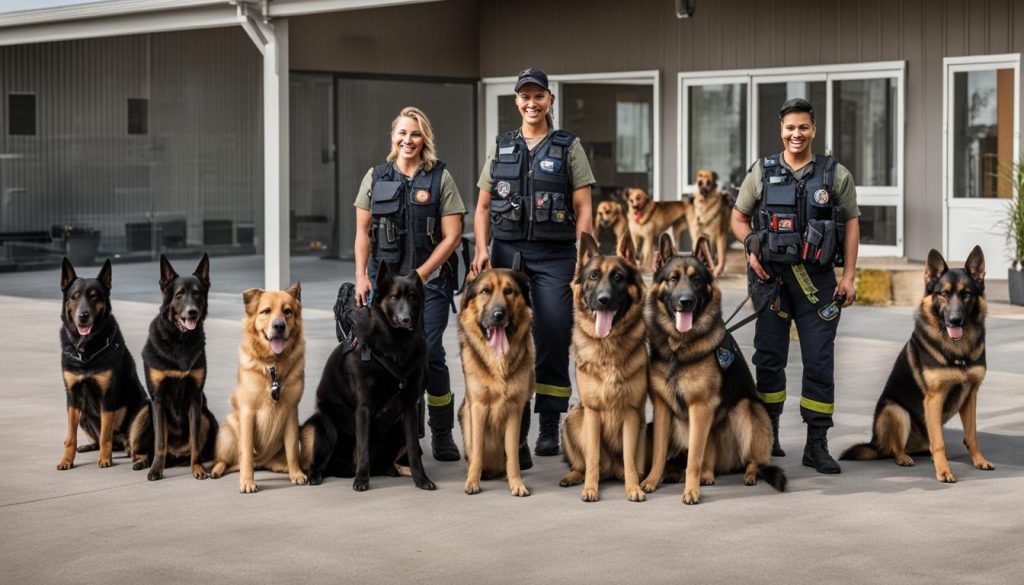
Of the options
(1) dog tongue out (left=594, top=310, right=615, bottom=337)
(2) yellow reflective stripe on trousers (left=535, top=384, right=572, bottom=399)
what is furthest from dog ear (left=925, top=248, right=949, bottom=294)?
(2) yellow reflective stripe on trousers (left=535, top=384, right=572, bottom=399)

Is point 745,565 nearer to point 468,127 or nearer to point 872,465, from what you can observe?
point 872,465

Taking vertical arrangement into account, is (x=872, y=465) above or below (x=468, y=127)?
below

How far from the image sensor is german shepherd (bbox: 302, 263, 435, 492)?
5.62 metres

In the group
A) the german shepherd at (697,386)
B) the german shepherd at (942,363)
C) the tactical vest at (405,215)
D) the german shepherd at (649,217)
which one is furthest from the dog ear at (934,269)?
the german shepherd at (649,217)

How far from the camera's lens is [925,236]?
14.9 m

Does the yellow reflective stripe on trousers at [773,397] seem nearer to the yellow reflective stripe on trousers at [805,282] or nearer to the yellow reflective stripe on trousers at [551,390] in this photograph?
the yellow reflective stripe on trousers at [805,282]

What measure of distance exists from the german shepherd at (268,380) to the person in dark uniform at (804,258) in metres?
2.16

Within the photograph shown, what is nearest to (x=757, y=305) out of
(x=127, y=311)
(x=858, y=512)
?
(x=858, y=512)

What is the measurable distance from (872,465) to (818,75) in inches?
406

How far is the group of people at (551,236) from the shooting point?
6.11m

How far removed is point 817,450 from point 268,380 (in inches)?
99.9

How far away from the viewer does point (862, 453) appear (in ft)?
20.4

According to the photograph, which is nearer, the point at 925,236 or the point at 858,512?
the point at 858,512

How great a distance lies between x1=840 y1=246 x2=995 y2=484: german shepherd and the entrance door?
860cm
